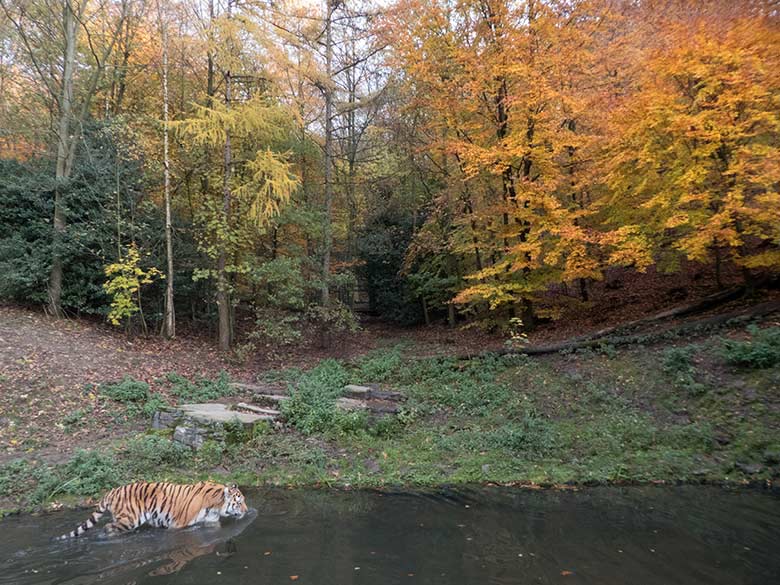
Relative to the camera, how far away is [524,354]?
1221 cm

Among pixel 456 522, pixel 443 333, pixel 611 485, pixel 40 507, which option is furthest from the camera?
pixel 443 333

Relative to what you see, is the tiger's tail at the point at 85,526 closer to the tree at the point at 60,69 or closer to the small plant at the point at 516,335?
the small plant at the point at 516,335

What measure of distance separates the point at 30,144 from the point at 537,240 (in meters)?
18.2

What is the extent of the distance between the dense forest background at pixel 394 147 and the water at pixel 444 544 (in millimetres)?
6084

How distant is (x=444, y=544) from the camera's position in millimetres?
5266

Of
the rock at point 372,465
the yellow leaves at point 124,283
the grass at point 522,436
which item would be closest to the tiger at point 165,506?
the grass at point 522,436

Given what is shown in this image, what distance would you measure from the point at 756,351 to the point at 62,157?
61.3ft

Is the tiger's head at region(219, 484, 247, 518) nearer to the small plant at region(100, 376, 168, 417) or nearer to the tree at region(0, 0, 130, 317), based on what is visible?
the small plant at region(100, 376, 168, 417)

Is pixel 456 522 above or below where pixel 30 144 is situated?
below

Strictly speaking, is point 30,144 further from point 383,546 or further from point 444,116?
point 383,546

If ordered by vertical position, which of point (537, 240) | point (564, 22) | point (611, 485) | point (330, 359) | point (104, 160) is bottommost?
point (611, 485)

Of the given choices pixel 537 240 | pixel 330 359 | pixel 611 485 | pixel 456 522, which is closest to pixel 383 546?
pixel 456 522

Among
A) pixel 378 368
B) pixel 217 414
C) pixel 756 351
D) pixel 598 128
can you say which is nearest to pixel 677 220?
pixel 756 351

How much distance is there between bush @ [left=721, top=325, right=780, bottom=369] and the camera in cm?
886
